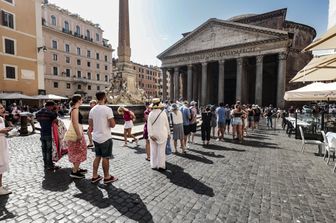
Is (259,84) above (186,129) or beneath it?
above

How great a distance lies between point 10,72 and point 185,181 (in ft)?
80.5

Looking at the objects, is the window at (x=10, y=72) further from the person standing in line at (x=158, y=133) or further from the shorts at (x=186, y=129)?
the person standing in line at (x=158, y=133)

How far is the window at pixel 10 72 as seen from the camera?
66.8 ft

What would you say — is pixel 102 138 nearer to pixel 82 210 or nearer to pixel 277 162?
pixel 82 210

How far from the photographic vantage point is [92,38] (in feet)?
142

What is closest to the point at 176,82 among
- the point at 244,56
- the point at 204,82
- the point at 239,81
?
the point at 204,82

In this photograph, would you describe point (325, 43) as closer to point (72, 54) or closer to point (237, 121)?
point (237, 121)

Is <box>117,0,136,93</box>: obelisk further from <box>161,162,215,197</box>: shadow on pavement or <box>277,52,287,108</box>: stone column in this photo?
<box>277,52,287,108</box>: stone column

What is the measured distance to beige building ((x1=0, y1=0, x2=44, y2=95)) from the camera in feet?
65.8

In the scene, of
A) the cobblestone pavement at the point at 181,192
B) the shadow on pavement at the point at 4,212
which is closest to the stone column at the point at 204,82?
the cobblestone pavement at the point at 181,192

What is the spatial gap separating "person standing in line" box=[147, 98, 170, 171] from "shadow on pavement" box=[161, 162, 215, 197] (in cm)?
31

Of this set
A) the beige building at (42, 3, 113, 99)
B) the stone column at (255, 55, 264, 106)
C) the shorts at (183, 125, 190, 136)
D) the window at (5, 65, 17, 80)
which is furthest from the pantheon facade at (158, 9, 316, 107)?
the window at (5, 65, 17, 80)

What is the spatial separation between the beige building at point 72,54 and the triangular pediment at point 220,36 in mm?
17396

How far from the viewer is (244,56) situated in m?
30.2
